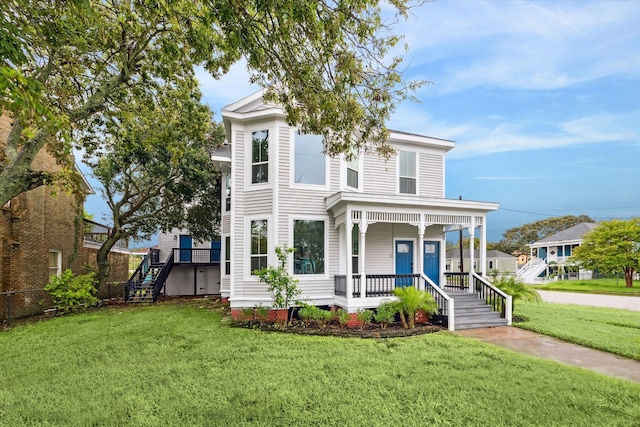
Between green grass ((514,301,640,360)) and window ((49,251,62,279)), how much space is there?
55.6ft

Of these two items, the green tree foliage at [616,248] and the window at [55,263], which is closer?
the window at [55,263]

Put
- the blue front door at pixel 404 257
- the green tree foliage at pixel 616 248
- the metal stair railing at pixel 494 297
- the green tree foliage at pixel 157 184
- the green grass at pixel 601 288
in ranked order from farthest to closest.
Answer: the green tree foliage at pixel 616 248 → the green grass at pixel 601 288 → the green tree foliage at pixel 157 184 → the blue front door at pixel 404 257 → the metal stair railing at pixel 494 297

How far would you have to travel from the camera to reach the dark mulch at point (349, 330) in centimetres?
851

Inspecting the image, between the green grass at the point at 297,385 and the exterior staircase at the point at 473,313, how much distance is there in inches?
68.2

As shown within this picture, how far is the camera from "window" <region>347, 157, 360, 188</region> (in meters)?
11.6

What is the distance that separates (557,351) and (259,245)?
25.7 ft

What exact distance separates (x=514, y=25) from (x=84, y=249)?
64.8ft

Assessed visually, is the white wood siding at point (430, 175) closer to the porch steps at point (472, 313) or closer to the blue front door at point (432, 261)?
the blue front door at point (432, 261)

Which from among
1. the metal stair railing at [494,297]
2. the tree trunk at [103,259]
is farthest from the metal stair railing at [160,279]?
the metal stair railing at [494,297]

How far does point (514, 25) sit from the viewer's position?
1023 cm

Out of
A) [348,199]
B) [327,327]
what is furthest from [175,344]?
[348,199]

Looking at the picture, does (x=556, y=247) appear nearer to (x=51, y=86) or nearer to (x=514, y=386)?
(x=514, y=386)

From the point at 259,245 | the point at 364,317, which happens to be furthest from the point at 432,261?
the point at 259,245

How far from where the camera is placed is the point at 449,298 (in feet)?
30.9
